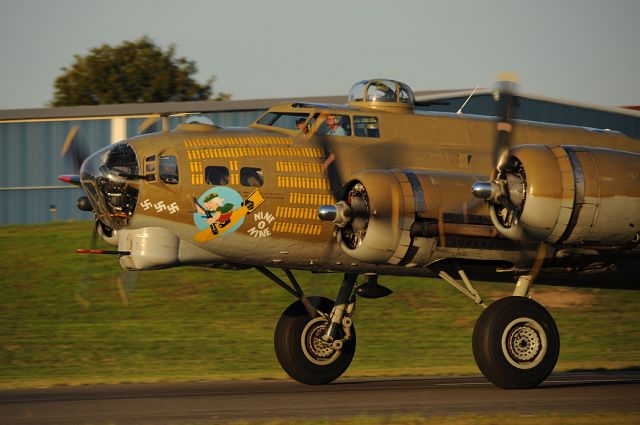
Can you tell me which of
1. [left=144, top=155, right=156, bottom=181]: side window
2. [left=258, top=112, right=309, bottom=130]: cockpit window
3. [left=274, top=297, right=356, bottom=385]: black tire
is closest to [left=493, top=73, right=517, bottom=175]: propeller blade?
[left=258, top=112, right=309, bottom=130]: cockpit window

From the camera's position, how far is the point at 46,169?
41.1 metres

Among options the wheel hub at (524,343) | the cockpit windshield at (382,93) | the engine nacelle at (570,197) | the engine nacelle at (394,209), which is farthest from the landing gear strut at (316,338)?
the engine nacelle at (570,197)

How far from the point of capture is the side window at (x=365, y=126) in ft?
54.7

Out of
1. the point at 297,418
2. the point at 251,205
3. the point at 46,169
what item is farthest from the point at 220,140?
the point at 46,169

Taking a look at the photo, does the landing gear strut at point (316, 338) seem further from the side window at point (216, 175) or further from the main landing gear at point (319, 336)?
the side window at point (216, 175)

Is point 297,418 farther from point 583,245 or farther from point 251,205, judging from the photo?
point 583,245

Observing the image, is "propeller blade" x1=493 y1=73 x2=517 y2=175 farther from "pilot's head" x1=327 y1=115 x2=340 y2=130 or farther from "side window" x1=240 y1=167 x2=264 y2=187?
"side window" x1=240 y1=167 x2=264 y2=187

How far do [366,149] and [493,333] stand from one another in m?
3.70

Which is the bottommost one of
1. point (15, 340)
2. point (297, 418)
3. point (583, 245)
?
point (15, 340)

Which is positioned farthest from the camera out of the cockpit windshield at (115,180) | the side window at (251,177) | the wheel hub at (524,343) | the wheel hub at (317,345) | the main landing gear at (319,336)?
the wheel hub at (317,345)

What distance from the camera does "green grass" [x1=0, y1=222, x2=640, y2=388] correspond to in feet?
76.0

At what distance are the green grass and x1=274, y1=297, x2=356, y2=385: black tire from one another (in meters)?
2.65

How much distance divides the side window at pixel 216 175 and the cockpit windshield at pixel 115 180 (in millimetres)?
1035

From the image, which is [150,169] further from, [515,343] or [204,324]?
[204,324]
